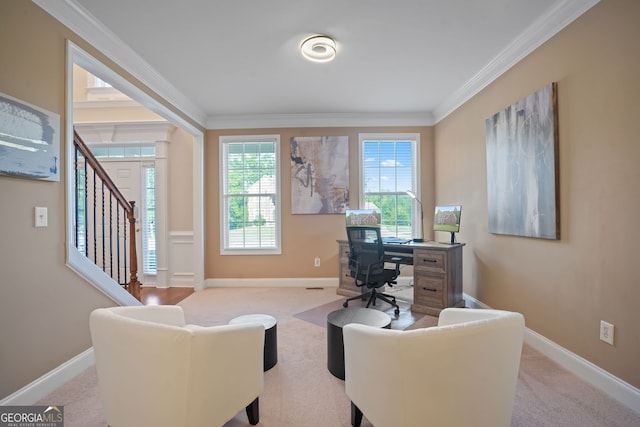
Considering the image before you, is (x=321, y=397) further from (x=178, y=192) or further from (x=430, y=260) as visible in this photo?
(x=178, y=192)

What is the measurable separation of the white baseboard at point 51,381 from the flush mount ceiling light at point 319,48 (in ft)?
10.1

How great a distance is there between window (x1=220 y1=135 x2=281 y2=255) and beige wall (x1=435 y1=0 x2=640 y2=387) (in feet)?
10.5

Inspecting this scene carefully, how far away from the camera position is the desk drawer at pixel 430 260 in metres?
3.23

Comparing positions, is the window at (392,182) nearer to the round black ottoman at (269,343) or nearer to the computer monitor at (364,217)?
the computer monitor at (364,217)

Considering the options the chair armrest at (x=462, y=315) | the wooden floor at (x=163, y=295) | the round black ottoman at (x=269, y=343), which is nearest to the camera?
the chair armrest at (x=462, y=315)

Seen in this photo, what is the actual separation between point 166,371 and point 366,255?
8.09ft

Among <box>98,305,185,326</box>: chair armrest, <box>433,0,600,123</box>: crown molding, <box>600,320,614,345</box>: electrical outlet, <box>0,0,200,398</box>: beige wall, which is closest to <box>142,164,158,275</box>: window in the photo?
<box>0,0,200,398</box>: beige wall

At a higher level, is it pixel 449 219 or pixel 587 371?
pixel 449 219

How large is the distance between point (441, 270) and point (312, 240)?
204cm

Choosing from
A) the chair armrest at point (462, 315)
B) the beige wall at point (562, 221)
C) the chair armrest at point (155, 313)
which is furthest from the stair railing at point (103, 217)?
the chair armrest at point (462, 315)

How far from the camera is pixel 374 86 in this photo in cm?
355

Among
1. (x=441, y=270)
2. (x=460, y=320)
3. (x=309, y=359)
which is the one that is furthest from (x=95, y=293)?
(x=441, y=270)

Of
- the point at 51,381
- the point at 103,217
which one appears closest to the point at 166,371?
the point at 51,381

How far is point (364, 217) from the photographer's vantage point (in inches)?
163
